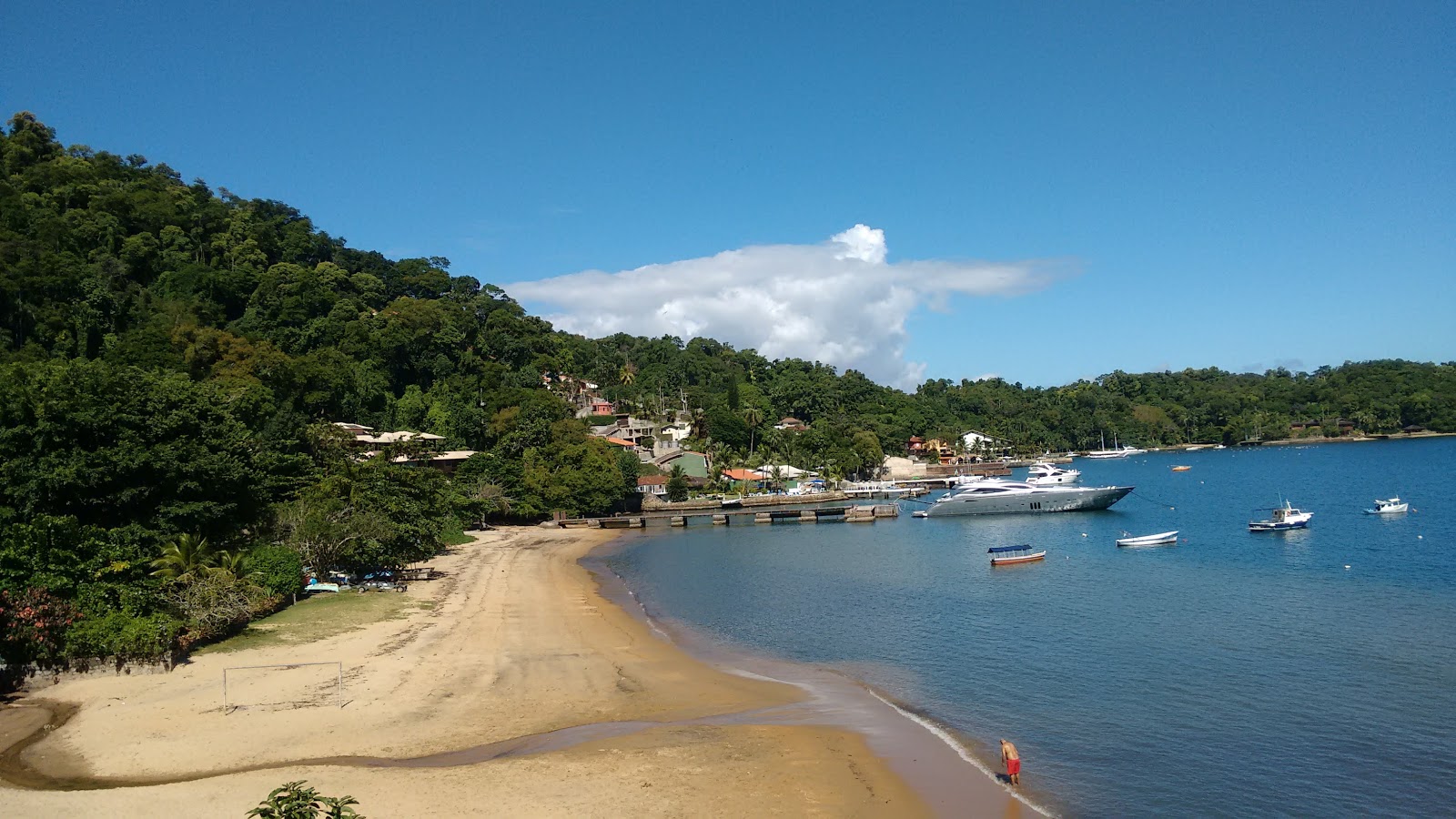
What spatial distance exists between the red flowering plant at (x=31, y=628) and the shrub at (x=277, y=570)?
28.9ft

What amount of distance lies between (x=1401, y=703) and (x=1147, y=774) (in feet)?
29.3

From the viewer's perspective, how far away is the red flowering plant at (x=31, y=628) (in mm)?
19875

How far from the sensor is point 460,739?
1867 cm

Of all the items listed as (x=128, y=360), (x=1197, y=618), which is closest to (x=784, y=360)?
(x=128, y=360)

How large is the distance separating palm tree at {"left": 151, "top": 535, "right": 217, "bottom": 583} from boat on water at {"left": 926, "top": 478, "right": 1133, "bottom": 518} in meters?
61.8

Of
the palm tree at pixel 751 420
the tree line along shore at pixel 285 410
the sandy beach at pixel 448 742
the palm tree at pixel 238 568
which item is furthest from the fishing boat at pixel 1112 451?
the palm tree at pixel 238 568

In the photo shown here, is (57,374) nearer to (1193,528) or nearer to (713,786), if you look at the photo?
(713,786)

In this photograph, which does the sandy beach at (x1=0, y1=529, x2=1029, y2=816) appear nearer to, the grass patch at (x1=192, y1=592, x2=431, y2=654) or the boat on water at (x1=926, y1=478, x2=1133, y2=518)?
the grass patch at (x1=192, y1=592, x2=431, y2=654)

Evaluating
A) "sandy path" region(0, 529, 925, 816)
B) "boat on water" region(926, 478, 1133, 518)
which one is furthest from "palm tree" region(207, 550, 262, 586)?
"boat on water" region(926, 478, 1133, 518)

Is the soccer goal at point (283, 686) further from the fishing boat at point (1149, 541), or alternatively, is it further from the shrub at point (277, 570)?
the fishing boat at point (1149, 541)

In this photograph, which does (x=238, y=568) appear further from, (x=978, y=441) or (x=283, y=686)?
(x=978, y=441)

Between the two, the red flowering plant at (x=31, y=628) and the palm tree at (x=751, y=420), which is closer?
the red flowering plant at (x=31, y=628)

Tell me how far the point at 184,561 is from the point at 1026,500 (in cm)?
6847

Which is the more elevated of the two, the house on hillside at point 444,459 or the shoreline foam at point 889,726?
the house on hillside at point 444,459
